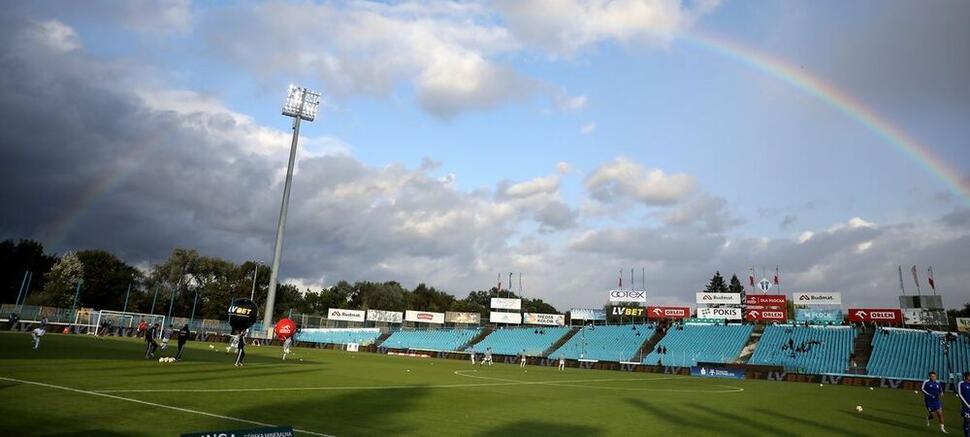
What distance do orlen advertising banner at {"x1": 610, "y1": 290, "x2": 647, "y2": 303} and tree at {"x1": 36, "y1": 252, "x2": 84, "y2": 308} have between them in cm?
9643

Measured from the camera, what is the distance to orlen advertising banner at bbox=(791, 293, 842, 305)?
7518 cm

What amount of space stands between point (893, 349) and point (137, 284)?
13875cm

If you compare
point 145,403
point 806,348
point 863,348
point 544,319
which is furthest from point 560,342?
point 145,403

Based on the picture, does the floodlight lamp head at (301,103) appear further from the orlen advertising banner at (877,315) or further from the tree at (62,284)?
the orlen advertising banner at (877,315)

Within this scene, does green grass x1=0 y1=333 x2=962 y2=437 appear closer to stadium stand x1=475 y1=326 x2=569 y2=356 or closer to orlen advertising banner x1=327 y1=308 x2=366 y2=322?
stadium stand x1=475 y1=326 x2=569 y2=356

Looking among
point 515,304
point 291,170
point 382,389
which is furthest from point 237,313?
point 515,304

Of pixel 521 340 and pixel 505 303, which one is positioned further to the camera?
pixel 505 303

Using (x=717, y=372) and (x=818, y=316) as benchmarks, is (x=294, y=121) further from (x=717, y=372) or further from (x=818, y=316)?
(x=818, y=316)

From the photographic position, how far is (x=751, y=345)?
218 feet

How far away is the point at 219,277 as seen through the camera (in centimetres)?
13188

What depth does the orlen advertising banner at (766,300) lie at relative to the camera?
250ft

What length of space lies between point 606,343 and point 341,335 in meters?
47.7

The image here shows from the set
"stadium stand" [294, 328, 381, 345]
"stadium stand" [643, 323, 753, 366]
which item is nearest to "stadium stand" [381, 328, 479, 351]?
"stadium stand" [294, 328, 381, 345]

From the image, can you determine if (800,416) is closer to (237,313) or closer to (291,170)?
(237,313)
